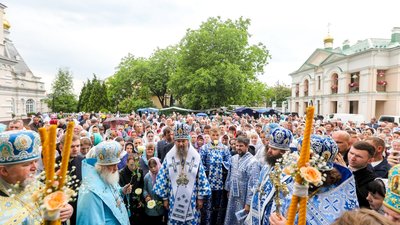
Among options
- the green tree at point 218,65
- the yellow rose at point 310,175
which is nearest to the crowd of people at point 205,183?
the yellow rose at point 310,175

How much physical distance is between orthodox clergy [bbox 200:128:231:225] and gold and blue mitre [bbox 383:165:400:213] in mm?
3805

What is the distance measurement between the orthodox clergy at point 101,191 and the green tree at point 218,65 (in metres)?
26.1

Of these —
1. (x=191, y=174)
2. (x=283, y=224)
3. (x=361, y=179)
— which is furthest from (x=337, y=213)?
(x=191, y=174)

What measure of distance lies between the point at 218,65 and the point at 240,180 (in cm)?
2648

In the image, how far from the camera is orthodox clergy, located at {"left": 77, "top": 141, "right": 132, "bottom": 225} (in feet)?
9.66

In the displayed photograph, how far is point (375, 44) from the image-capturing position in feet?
137

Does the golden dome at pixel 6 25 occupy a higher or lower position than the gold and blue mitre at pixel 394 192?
higher

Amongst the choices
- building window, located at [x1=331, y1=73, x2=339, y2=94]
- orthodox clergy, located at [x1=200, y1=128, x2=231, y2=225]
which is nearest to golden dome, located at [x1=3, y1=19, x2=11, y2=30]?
building window, located at [x1=331, y1=73, x2=339, y2=94]

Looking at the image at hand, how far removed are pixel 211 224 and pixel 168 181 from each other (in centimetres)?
200

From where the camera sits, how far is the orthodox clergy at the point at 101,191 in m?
2.94

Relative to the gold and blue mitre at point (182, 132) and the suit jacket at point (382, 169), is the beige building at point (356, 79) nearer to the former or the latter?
the suit jacket at point (382, 169)

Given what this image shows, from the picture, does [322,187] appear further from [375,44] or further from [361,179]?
[375,44]

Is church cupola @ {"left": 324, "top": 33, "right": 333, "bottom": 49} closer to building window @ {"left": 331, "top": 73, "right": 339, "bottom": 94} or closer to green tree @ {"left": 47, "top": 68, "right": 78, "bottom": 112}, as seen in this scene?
building window @ {"left": 331, "top": 73, "right": 339, "bottom": 94}

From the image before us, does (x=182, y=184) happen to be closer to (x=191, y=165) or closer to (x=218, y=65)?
(x=191, y=165)
